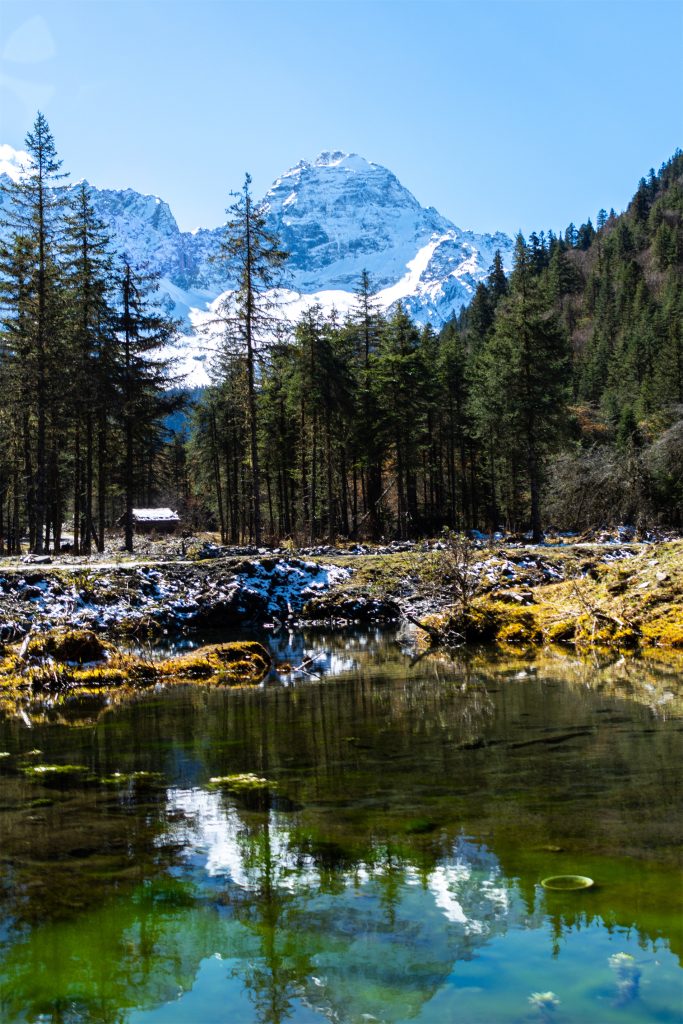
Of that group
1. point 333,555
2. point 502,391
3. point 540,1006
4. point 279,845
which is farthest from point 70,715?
point 502,391

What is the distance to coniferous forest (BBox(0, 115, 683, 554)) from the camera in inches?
1240

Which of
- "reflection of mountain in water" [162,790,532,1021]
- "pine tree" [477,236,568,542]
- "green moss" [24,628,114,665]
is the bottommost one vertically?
"reflection of mountain in water" [162,790,532,1021]

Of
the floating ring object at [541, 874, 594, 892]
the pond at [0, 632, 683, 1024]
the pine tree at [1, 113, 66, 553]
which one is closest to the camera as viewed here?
the pond at [0, 632, 683, 1024]

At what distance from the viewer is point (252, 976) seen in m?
3.56

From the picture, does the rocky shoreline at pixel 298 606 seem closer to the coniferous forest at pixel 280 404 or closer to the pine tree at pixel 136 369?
the coniferous forest at pixel 280 404

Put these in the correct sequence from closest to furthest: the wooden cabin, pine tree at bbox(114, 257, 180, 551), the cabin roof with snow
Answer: pine tree at bbox(114, 257, 180, 551) < the wooden cabin < the cabin roof with snow

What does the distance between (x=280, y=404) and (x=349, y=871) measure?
46.3 m

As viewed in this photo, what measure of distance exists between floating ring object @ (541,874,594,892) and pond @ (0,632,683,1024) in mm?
75

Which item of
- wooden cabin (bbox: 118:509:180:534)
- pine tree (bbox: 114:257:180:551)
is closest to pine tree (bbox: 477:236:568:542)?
pine tree (bbox: 114:257:180:551)

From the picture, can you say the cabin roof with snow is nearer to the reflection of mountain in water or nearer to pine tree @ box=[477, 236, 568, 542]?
pine tree @ box=[477, 236, 568, 542]

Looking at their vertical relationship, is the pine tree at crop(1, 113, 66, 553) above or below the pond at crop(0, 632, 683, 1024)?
above

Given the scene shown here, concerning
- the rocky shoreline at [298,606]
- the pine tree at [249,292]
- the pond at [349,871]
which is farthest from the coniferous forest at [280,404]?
the pond at [349,871]

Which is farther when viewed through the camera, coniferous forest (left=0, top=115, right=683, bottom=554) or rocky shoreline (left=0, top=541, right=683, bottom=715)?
coniferous forest (left=0, top=115, right=683, bottom=554)

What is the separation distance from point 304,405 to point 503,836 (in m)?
39.3
